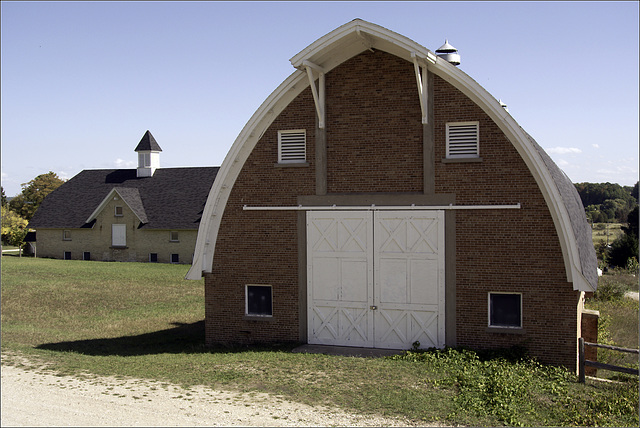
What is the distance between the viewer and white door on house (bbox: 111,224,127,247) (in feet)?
152

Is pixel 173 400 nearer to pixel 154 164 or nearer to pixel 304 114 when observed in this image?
pixel 304 114

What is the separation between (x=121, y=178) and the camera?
2062 inches

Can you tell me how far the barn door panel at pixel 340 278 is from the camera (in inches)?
640

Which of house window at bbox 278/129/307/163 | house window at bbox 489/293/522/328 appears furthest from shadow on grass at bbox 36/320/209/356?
house window at bbox 489/293/522/328

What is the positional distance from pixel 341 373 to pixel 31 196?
69.6 m

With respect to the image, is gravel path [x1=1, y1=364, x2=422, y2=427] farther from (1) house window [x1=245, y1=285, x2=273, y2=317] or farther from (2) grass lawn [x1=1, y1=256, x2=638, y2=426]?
(1) house window [x1=245, y1=285, x2=273, y2=317]

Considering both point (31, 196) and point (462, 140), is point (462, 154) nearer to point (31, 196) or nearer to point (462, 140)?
point (462, 140)

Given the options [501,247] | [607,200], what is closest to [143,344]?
[501,247]

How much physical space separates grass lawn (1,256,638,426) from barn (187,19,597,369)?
3.81ft

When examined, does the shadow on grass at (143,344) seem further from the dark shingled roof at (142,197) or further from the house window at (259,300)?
the dark shingled roof at (142,197)

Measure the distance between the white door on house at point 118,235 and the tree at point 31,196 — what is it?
1207 inches

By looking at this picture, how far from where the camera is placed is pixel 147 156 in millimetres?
52156

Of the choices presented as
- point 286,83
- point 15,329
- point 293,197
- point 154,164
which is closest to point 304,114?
point 286,83

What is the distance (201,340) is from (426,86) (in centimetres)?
980
